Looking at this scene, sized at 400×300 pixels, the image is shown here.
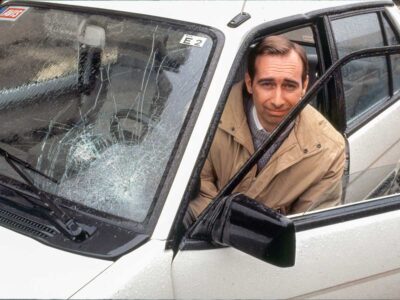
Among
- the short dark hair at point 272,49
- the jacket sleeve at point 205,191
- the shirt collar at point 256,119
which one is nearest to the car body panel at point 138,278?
the jacket sleeve at point 205,191

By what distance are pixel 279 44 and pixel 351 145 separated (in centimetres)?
79

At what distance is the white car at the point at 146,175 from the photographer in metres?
1.99

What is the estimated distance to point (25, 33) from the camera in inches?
110

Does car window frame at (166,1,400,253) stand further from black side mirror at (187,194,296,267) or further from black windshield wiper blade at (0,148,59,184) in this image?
black windshield wiper blade at (0,148,59,184)

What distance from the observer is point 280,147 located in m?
2.53

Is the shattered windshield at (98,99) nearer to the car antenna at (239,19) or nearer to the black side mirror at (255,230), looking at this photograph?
the car antenna at (239,19)

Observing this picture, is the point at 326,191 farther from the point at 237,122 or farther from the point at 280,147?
the point at 237,122

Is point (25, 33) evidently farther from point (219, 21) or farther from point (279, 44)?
point (279, 44)

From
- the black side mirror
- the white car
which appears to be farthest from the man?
the black side mirror

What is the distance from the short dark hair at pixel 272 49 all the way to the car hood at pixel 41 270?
1097mm

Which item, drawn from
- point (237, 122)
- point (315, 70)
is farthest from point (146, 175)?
point (315, 70)

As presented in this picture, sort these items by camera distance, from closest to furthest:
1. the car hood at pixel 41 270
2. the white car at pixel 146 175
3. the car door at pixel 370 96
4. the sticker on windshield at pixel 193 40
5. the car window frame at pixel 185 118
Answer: the car hood at pixel 41 270, the white car at pixel 146 175, the car window frame at pixel 185 118, the sticker on windshield at pixel 193 40, the car door at pixel 370 96

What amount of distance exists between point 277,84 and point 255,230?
790mm

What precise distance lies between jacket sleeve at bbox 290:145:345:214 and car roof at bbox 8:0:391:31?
64 centimetres
